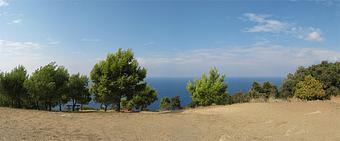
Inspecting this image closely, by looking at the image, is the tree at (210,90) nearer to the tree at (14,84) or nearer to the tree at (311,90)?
the tree at (311,90)

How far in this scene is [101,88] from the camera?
2300cm

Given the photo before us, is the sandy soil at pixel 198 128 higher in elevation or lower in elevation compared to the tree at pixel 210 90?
lower

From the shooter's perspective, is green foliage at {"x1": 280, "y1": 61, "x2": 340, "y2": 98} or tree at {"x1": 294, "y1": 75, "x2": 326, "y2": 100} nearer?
tree at {"x1": 294, "y1": 75, "x2": 326, "y2": 100}

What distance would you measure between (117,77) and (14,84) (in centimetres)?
755

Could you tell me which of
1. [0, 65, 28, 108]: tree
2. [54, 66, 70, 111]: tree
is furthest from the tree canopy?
[0, 65, 28, 108]: tree

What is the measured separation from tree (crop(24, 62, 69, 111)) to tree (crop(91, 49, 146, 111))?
2.19 m

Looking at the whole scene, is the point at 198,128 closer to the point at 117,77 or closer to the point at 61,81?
the point at 117,77

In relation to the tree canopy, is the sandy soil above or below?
below

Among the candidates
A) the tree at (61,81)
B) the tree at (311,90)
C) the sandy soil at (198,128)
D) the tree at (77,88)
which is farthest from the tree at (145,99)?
the sandy soil at (198,128)

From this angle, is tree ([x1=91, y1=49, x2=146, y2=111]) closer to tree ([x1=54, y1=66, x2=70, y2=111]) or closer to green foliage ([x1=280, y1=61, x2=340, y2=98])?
tree ([x1=54, y1=66, x2=70, y2=111])

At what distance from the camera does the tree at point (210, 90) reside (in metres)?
26.8

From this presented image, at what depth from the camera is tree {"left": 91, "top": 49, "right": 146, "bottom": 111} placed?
22.8 meters

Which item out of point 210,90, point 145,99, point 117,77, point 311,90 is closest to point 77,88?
point 117,77

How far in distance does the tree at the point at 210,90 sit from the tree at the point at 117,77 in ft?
17.6
